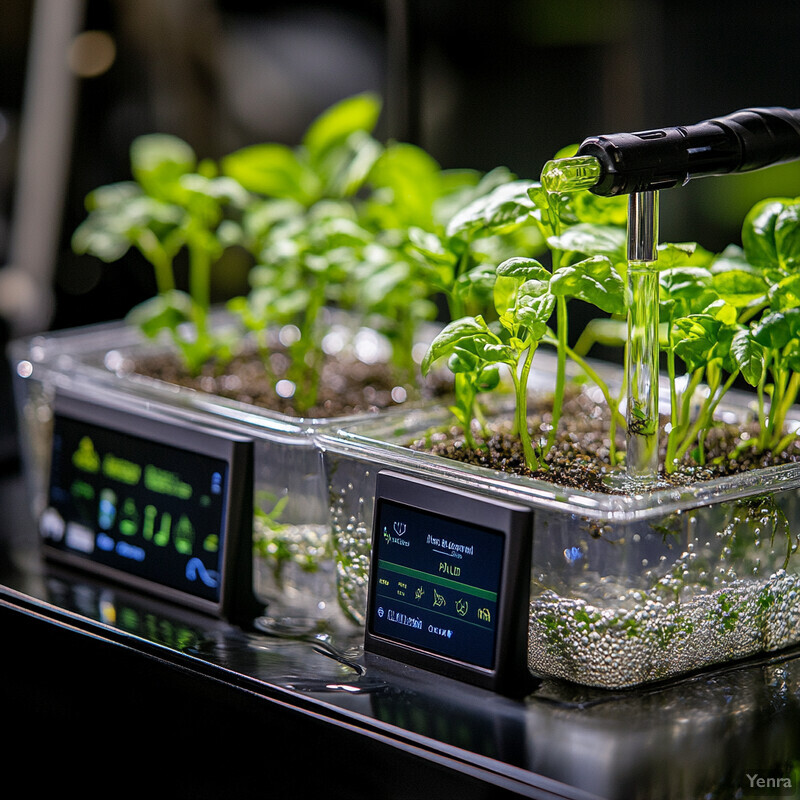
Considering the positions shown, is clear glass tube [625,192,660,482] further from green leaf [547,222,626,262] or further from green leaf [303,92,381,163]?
green leaf [303,92,381,163]

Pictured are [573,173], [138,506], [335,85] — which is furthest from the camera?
[335,85]

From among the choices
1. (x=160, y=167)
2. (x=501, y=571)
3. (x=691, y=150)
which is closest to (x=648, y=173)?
(x=691, y=150)

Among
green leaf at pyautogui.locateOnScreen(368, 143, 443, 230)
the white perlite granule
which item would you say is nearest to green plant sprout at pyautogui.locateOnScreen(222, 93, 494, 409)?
green leaf at pyautogui.locateOnScreen(368, 143, 443, 230)

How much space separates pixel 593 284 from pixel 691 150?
0.10 meters

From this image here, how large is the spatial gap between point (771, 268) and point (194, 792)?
540 mm

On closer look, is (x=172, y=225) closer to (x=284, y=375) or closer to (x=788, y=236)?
(x=284, y=375)

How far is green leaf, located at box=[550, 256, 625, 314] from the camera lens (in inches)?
28.0

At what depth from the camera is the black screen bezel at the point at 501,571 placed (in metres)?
0.69

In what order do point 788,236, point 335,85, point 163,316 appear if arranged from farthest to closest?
point 335,85 → point 163,316 → point 788,236

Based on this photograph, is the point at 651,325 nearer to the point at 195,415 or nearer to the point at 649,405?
the point at 649,405

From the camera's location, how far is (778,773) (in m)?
0.64

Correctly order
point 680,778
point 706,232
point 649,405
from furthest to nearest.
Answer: point 706,232 < point 649,405 < point 680,778

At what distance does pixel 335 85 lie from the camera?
1.42 meters

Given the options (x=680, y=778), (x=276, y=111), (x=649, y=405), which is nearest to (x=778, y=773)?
(x=680, y=778)
